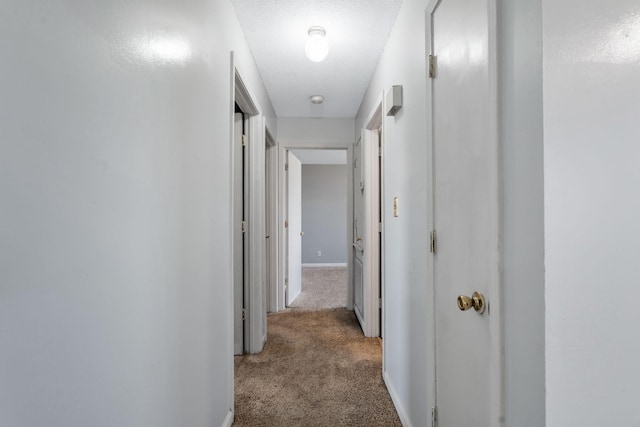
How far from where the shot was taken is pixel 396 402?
6.13ft

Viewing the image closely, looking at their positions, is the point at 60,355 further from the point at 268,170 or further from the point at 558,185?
the point at 268,170

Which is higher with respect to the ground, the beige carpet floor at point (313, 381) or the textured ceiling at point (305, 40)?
the textured ceiling at point (305, 40)

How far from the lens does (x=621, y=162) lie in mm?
720

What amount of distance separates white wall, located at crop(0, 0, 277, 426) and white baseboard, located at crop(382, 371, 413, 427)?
1053 mm

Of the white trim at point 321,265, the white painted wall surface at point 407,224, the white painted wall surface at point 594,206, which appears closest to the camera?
the white painted wall surface at point 594,206

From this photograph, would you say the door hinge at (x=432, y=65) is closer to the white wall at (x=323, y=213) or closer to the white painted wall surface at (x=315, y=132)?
the white painted wall surface at (x=315, y=132)

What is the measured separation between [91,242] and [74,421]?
13.5 inches

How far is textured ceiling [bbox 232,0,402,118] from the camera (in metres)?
1.76

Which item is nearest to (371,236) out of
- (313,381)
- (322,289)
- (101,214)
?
(313,381)

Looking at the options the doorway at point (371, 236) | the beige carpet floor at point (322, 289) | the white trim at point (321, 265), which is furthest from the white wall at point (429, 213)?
the white trim at point (321, 265)

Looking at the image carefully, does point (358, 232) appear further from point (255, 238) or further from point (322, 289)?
point (322, 289)

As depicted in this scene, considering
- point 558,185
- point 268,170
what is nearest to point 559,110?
point 558,185

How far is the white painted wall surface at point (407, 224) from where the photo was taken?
1.45 meters

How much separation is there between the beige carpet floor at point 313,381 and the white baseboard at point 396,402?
1.5 inches
